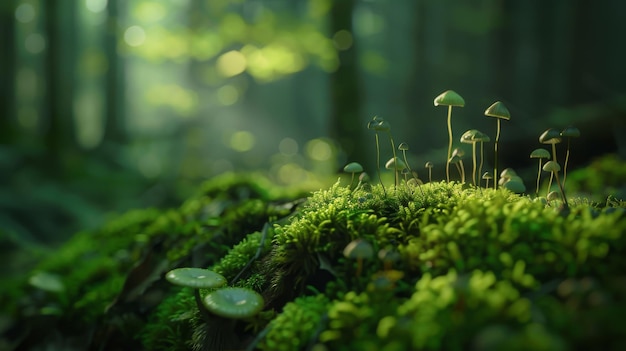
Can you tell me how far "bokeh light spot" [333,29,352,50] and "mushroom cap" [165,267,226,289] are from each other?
242 inches

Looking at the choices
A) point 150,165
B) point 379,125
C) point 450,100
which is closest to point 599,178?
point 450,100

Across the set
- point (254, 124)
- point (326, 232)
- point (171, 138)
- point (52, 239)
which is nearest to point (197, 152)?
point (171, 138)

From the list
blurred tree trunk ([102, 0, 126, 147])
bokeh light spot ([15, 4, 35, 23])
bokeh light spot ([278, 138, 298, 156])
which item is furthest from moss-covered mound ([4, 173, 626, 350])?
bokeh light spot ([278, 138, 298, 156])

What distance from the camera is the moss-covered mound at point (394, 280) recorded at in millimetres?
1577

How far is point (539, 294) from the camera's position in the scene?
5.86 feet

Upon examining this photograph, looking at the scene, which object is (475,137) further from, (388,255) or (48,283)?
(48,283)

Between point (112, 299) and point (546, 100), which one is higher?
point (112, 299)

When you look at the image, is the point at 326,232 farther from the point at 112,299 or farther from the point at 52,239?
the point at 52,239

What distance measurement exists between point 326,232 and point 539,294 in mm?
1043

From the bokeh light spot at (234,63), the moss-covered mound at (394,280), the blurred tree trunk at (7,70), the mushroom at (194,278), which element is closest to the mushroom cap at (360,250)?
the moss-covered mound at (394,280)

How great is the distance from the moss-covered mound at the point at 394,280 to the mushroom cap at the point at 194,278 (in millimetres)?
168

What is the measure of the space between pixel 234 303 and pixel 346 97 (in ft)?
19.9

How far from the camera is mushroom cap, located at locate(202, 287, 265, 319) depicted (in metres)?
2.03

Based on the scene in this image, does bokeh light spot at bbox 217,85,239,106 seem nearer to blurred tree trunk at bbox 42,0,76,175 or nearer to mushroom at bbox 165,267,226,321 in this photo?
blurred tree trunk at bbox 42,0,76,175
